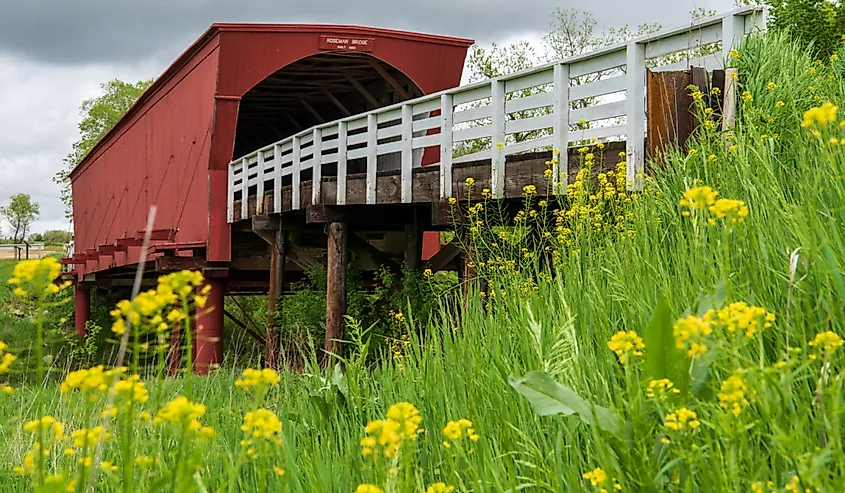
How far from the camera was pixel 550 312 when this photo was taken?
363cm

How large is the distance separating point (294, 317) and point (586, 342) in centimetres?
1017

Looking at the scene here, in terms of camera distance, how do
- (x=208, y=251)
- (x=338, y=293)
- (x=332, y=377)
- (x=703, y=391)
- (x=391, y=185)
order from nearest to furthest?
(x=703, y=391) → (x=332, y=377) → (x=391, y=185) → (x=338, y=293) → (x=208, y=251)

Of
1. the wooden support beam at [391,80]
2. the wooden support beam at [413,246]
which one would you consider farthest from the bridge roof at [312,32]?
the wooden support beam at [413,246]

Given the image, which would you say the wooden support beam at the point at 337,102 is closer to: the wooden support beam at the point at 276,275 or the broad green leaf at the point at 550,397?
the wooden support beam at the point at 276,275

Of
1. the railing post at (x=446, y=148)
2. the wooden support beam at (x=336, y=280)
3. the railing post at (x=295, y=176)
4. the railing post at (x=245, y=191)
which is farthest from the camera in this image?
the railing post at (x=245, y=191)

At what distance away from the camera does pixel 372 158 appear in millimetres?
10539

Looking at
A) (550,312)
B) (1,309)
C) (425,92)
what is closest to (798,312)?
(550,312)

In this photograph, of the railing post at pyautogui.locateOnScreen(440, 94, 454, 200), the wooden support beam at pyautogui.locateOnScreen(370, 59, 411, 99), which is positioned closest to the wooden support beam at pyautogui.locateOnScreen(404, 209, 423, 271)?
the wooden support beam at pyautogui.locateOnScreen(370, 59, 411, 99)

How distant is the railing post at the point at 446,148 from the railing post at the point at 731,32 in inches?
117

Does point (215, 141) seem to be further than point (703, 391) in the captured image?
Yes

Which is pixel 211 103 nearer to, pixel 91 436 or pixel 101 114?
pixel 91 436

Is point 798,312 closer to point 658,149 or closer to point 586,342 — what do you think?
point 586,342

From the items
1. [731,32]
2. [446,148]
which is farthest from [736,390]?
[446,148]

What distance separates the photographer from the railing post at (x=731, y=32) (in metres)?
6.68
